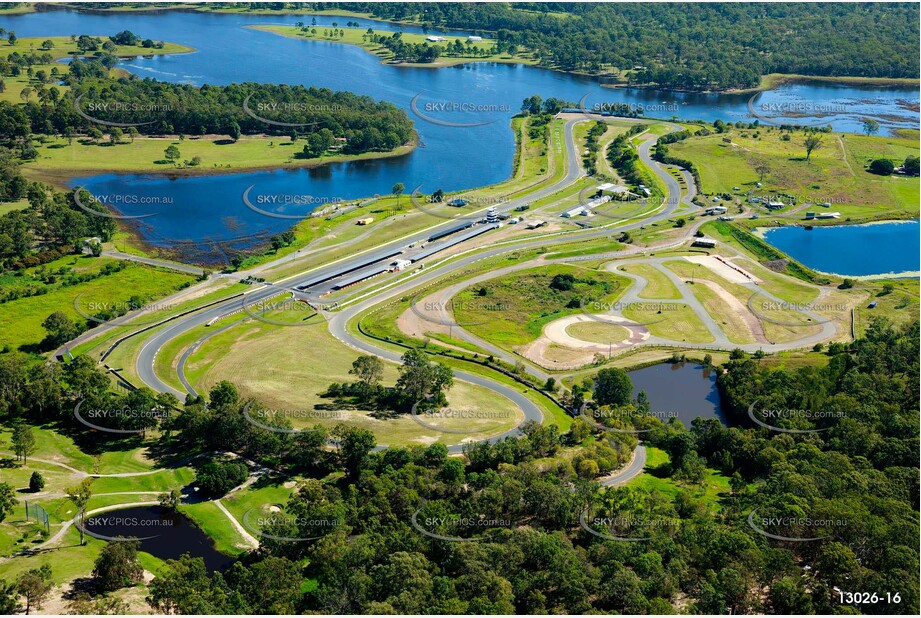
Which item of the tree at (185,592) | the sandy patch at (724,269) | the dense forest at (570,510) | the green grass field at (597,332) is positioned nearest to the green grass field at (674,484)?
the dense forest at (570,510)

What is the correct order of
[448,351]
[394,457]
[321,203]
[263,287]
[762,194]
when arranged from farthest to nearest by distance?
1. [762,194]
2. [321,203]
3. [263,287]
4. [448,351]
5. [394,457]

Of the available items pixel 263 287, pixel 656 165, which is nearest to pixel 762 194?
pixel 656 165

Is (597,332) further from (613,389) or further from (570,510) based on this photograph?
(570,510)

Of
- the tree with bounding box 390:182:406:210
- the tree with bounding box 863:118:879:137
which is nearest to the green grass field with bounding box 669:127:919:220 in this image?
the tree with bounding box 863:118:879:137

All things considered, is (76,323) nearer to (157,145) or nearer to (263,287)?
(263,287)

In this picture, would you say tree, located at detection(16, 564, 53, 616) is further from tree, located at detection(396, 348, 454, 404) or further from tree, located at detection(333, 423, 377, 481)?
tree, located at detection(396, 348, 454, 404)

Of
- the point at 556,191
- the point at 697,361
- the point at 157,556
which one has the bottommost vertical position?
the point at 157,556
